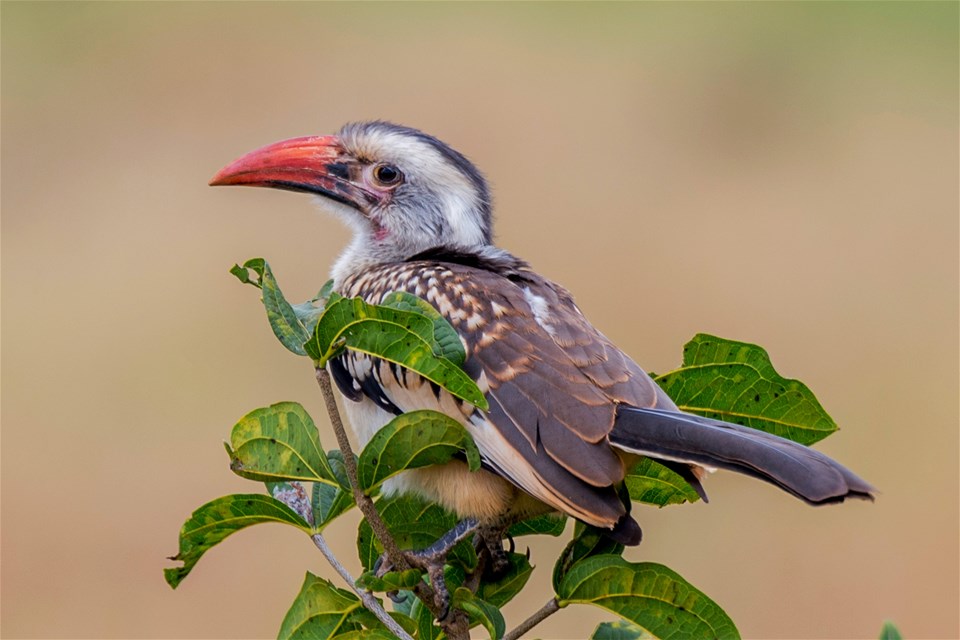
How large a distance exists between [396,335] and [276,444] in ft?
1.00

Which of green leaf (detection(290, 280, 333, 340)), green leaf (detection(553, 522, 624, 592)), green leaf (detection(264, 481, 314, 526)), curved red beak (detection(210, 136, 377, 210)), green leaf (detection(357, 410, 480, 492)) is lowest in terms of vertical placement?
green leaf (detection(553, 522, 624, 592))

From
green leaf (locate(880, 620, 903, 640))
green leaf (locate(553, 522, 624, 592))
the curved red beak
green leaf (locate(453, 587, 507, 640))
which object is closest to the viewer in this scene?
green leaf (locate(880, 620, 903, 640))

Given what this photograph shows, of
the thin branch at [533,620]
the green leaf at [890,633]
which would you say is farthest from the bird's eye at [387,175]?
the green leaf at [890,633]

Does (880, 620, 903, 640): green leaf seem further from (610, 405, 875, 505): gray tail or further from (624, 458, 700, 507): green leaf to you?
(624, 458, 700, 507): green leaf

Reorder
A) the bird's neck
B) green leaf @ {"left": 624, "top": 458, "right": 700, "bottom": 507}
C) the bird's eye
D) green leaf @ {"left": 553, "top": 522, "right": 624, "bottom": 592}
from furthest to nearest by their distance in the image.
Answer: the bird's eye
the bird's neck
green leaf @ {"left": 624, "top": 458, "right": 700, "bottom": 507}
green leaf @ {"left": 553, "top": 522, "right": 624, "bottom": 592}

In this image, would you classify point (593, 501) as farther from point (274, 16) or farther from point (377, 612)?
point (274, 16)

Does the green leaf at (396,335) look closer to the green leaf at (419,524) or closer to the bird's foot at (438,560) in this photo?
the bird's foot at (438,560)

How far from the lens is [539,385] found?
2635 mm

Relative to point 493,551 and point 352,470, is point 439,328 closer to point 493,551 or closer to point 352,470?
point 352,470

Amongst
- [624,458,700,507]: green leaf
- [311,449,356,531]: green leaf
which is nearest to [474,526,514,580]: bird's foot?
[624,458,700,507]: green leaf

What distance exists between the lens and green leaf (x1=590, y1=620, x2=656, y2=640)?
251cm

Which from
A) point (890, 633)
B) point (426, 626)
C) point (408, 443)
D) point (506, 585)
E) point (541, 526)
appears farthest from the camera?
point (541, 526)

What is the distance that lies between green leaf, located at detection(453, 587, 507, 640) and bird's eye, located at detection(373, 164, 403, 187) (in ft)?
5.72

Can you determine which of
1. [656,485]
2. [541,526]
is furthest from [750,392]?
[541,526]
